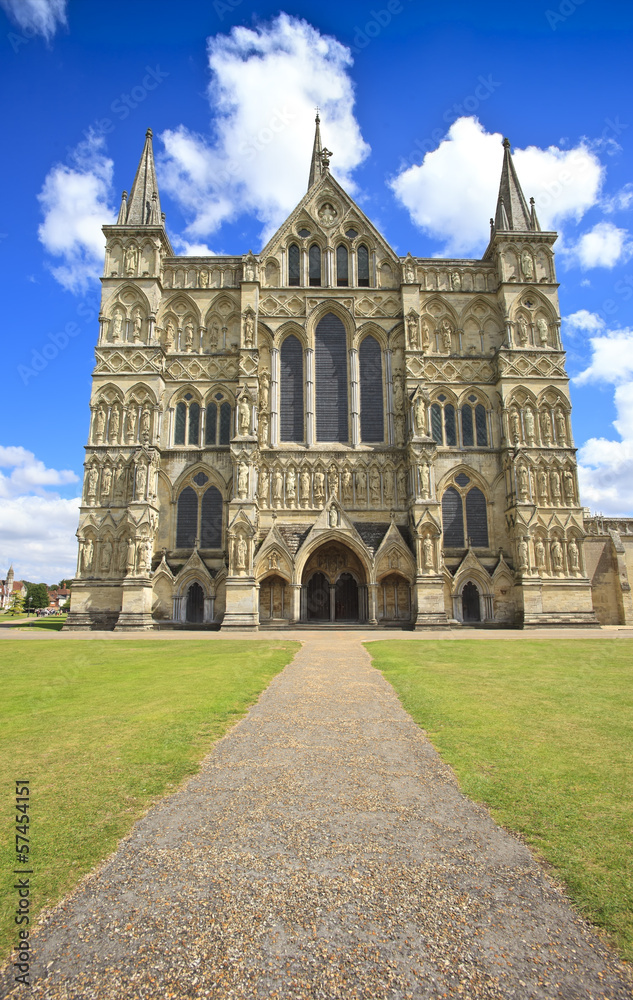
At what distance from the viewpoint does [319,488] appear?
3503 cm

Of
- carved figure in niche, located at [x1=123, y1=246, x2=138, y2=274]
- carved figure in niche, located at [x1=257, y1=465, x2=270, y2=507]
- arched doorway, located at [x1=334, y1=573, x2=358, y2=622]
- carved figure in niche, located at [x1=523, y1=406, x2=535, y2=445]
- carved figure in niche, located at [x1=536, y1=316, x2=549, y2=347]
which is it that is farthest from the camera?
carved figure in niche, located at [x1=536, y1=316, x2=549, y2=347]

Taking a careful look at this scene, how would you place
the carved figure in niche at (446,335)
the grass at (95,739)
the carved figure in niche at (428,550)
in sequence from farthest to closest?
the carved figure in niche at (446,335), the carved figure in niche at (428,550), the grass at (95,739)

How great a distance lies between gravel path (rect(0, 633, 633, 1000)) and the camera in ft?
10.6

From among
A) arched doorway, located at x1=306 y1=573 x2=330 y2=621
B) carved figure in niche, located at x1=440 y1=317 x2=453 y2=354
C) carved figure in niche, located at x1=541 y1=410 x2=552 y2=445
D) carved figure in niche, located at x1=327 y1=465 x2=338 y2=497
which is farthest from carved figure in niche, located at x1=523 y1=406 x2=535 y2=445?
arched doorway, located at x1=306 y1=573 x2=330 y2=621

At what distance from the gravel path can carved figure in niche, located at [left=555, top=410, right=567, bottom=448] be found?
3327 cm

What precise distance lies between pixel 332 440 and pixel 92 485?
48.2 ft

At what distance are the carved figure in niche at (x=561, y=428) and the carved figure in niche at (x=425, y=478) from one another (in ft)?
29.9

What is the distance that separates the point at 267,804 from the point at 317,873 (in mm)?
1474

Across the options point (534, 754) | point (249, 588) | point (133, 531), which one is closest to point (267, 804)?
point (534, 754)

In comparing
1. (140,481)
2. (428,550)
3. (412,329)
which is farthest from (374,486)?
(140,481)

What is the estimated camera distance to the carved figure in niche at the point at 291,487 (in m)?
34.8

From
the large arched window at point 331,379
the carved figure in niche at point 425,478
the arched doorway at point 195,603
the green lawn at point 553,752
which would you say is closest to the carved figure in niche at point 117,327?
the large arched window at point 331,379

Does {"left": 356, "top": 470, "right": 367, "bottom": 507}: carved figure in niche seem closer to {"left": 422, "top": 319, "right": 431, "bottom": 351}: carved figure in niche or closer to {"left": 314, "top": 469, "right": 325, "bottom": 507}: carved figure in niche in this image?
{"left": 314, "top": 469, "right": 325, "bottom": 507}: carved figure in niche

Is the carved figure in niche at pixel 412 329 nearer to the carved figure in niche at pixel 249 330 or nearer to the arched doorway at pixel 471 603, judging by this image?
the carved figure in niche at pixel 249 330
